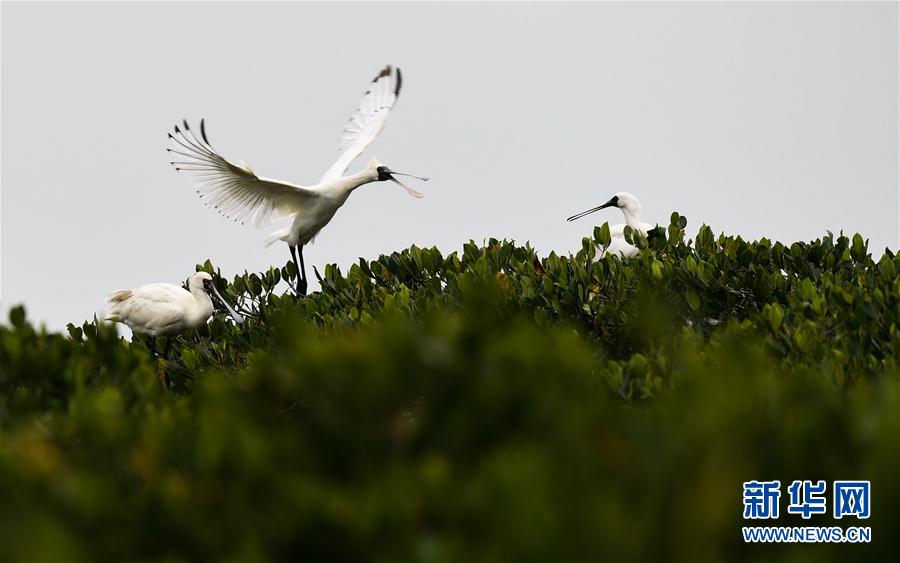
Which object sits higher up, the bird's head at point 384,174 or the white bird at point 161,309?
the bird's head at point 384,174

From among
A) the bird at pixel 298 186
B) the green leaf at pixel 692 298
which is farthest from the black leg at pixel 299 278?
the green leaf at pixel 692 298

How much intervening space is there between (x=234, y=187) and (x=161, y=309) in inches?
87.5

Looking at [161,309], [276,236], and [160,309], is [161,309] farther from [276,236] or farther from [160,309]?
[276,236]

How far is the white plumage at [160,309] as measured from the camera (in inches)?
502

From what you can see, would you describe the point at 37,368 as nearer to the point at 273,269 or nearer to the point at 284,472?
the point at 284,472

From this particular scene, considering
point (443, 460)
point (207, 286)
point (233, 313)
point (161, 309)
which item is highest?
point (207, 286)

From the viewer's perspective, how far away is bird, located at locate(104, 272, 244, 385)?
12.8 meters

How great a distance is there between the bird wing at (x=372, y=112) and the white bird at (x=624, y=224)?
361 centimetres

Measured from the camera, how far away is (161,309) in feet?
41.7

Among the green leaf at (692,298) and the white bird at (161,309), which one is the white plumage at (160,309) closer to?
the white bird at (161,309)

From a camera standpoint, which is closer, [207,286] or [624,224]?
[207,286]

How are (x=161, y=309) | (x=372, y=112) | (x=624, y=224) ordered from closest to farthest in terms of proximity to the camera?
(x=161, y=309) < (x=624, y=224) < (x=372, y=112)

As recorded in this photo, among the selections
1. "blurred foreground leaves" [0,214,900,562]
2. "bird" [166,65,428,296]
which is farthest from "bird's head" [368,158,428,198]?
"blurred foreground leaves" [0,214,900,562]

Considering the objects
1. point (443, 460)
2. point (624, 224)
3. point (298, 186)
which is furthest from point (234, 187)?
point (443, 460)
